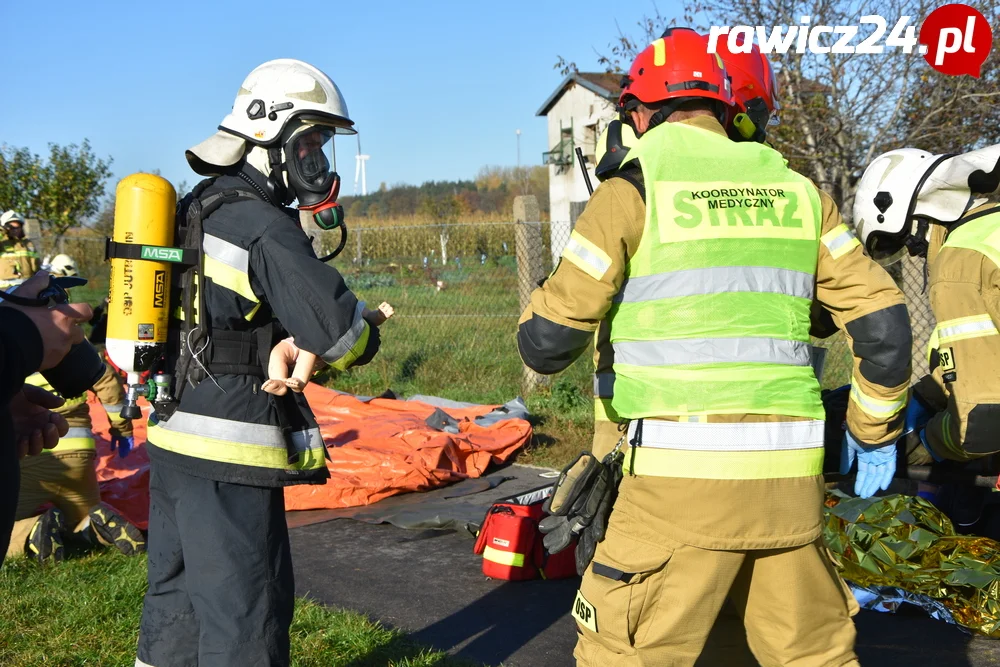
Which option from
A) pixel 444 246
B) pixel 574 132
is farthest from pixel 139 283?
pixel 574 132

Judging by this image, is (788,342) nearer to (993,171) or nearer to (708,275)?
(708,275)

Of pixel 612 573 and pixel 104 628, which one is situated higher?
pixel 612 573

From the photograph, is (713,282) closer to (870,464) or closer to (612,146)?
(612,146)

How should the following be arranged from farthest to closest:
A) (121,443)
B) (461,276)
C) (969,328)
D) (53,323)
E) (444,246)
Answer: (444,246), (461,276), (121,443), (969,328), (53,323)

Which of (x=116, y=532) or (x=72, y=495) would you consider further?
(x=72, y=495)

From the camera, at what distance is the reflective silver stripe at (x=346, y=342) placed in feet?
9.11

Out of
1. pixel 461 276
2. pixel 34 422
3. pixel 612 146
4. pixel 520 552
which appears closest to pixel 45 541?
pixel 520 552

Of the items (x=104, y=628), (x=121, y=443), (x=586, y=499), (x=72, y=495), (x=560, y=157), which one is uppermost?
(x=560, y=157)

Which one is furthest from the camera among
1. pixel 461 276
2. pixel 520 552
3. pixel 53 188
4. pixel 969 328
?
pixel 53 188

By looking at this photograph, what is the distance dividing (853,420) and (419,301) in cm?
863

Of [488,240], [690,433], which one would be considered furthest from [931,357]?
[488,240]

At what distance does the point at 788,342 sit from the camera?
264 cm

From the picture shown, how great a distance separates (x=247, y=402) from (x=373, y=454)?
4.09 metres

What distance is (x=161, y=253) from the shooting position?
2881 mm
